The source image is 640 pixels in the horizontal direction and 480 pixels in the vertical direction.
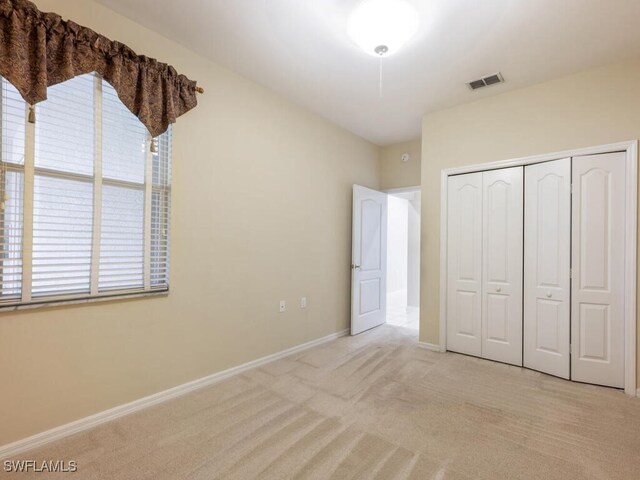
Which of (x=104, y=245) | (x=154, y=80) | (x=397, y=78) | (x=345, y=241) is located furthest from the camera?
(x=345, y=241)

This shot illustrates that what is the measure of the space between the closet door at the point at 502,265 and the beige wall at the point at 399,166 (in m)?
1.36

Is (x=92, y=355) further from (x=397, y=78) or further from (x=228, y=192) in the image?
(x=397, y=78)

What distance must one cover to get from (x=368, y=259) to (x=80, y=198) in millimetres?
3335

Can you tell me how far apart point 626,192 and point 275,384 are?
337cm

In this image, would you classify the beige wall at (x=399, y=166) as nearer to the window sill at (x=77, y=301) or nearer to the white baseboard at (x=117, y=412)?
the white baseboard at (x=117, y=412)

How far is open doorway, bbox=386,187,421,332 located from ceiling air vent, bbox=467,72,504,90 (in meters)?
1.66

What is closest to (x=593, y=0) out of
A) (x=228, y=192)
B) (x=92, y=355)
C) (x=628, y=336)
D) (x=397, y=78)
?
(x=397, y=78)

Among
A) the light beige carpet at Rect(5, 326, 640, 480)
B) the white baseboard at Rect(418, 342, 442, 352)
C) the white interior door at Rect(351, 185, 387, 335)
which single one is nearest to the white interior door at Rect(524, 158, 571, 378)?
the light beige carpet at Rect(5, 326, 640, 480)

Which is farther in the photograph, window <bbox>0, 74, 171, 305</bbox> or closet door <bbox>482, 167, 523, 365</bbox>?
closet door <bbox>482, 167, 523, 365</bbox>

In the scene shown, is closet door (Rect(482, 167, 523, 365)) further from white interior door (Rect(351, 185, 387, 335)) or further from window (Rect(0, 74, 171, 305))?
window (Rect(0, 74, 171, 305))

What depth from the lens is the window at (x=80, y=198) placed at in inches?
71.0

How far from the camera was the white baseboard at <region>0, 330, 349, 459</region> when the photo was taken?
5.95 ft

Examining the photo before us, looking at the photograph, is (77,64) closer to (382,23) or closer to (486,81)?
(382,23)

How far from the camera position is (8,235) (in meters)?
1.78
